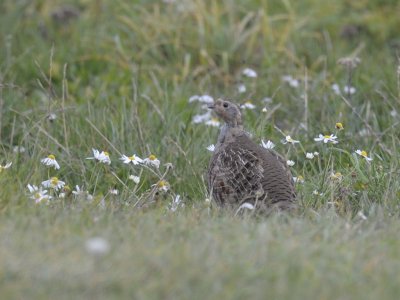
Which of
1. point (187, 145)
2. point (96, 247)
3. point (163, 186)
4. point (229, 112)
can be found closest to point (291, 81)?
point (187, 145)

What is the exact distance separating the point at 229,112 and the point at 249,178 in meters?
0.82

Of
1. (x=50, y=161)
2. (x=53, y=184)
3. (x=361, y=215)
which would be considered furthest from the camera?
(x=50, y=161)

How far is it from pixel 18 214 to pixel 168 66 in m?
5.22

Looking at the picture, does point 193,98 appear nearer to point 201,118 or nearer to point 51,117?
point 201,118

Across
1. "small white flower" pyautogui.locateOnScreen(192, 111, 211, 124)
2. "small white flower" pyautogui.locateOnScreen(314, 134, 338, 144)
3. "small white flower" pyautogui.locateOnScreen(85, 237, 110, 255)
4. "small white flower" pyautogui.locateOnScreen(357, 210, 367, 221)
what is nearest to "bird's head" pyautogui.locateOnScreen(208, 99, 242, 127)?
"small white flower" pyautogui.locateOnScreen(314, 134, 338, 144)

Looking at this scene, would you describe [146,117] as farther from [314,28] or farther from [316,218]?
[314,28]

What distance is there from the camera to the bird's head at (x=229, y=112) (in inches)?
289

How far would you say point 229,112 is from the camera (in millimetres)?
7375

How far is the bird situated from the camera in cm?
652

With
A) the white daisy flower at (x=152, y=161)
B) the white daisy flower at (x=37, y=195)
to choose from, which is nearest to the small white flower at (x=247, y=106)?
the white daisy flower at (x=152, y=161)

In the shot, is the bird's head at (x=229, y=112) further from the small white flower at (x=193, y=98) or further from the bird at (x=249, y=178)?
the small white flower at (x=193, y=98)

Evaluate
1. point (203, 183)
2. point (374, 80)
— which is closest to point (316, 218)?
point (203, 183)

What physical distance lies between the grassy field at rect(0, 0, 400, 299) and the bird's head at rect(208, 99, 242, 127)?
1.17ft

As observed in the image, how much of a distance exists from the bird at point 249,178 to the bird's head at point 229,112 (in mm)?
179
